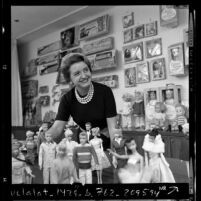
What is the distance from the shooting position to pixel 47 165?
1254 millimetres

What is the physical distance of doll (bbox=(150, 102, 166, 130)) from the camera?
4.13 feet

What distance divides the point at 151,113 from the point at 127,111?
0.11 m

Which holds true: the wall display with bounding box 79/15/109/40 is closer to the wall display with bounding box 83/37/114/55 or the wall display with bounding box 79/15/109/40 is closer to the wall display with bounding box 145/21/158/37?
the wall display with bounding box 83/37/114/55

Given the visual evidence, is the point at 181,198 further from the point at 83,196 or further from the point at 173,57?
the point at 173,57

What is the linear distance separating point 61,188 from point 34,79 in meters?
0.49

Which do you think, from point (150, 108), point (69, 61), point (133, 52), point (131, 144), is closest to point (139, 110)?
point (150, 108)

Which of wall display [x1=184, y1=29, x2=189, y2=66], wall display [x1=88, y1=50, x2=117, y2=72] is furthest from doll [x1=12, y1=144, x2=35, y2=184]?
wall display [x1=184, y1=29, x2=189, y2=66]

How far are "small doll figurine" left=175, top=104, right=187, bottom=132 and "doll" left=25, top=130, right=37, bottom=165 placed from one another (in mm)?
626

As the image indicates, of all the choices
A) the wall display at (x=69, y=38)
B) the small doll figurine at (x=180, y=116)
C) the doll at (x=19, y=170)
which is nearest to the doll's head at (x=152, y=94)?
the small doll figurine at (x=180, y=116)

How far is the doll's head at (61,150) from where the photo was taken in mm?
1257

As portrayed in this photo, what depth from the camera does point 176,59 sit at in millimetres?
1239

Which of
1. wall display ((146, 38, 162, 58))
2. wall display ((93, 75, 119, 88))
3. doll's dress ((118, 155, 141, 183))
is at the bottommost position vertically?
doll's dress ((118, 155, 141, 183))

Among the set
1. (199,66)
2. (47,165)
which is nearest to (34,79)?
(47,165)
